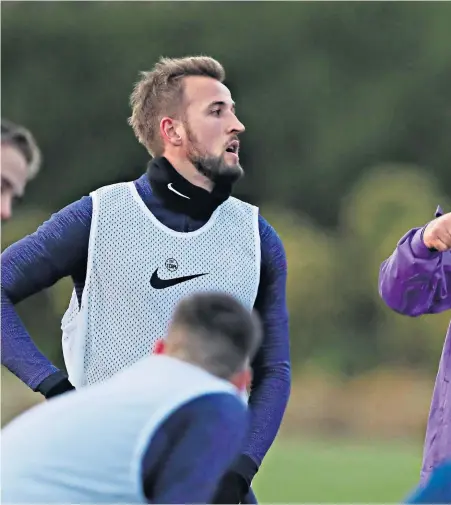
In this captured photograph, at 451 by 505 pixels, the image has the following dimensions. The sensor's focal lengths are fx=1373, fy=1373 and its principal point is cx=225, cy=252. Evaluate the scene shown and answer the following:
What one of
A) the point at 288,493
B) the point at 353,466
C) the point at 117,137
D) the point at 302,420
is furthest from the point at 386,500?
the point at 117,137

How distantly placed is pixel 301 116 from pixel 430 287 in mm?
19030

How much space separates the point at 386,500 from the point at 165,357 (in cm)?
981

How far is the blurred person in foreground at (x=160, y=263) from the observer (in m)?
3.64

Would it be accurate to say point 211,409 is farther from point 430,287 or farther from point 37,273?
point 430,287

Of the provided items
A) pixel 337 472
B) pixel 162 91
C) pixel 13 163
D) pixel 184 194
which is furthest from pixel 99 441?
pixel 337 472

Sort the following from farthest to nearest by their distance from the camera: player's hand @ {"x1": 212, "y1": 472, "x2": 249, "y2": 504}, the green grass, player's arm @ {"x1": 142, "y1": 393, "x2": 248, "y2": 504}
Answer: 1. the green grass
2. player's hand @ {"x1": 212, "y1": 472, "x2": 249, "y2": 504}
3. player's arm @ {"x1": 142, "y1": 393, "x2": 248, "y2": 504}

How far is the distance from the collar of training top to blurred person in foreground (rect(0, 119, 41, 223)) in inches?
23.7

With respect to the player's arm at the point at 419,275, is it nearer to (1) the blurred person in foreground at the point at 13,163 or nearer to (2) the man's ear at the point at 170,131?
(2) the man's ear at the point at 170,131

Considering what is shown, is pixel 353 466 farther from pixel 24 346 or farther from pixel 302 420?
pixel 24 346

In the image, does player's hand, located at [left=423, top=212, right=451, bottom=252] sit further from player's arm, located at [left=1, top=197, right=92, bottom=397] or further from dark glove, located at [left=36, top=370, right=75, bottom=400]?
dark glove, located at [left=36, top=370, right=75, bottom=400]

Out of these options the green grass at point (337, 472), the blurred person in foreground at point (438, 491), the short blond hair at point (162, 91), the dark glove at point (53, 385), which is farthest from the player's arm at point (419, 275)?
the green grass at point (337, 472)

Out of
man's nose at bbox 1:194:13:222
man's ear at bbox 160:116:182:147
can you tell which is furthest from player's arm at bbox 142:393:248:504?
man's ear at bbox 160:116:182:147

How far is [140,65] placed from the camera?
2308cm

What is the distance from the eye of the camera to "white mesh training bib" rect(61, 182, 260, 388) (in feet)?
12.1
